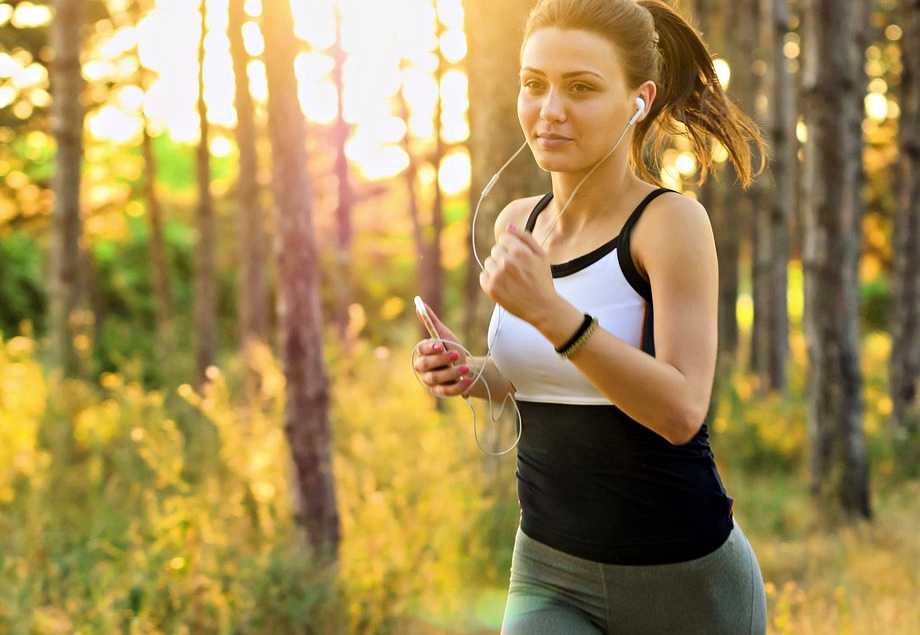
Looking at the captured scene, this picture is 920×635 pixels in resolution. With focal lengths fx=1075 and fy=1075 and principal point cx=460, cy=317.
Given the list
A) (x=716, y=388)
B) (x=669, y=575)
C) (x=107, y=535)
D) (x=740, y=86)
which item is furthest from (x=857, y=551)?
(x=740, y=86)

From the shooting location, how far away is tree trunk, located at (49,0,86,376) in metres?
10.3

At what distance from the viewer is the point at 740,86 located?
12852mm

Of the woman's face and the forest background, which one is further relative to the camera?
the forest background

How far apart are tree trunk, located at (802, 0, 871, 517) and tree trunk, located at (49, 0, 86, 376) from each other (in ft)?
22.2

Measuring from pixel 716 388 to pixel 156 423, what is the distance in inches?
184

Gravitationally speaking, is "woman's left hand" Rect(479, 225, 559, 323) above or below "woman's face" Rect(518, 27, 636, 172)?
below

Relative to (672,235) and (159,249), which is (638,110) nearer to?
(672,235)

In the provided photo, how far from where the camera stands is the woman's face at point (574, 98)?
2.26m

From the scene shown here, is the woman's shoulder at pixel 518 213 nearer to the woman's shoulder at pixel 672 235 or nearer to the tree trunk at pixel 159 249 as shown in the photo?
the woman's shoulder at pixel 672 235

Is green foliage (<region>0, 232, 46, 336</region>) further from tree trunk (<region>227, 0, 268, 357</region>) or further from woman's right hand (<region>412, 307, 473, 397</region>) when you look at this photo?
woman's right hand (<region>412, 307, 473, 397</region>)

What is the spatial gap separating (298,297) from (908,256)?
7.28 meters

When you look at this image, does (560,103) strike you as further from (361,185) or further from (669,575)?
(361,185)

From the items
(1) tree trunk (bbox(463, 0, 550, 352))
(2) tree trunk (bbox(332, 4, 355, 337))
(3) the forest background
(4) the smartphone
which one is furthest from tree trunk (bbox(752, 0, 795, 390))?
(4) the smartphone

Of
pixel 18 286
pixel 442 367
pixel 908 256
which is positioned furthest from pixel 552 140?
pixel 18 286
